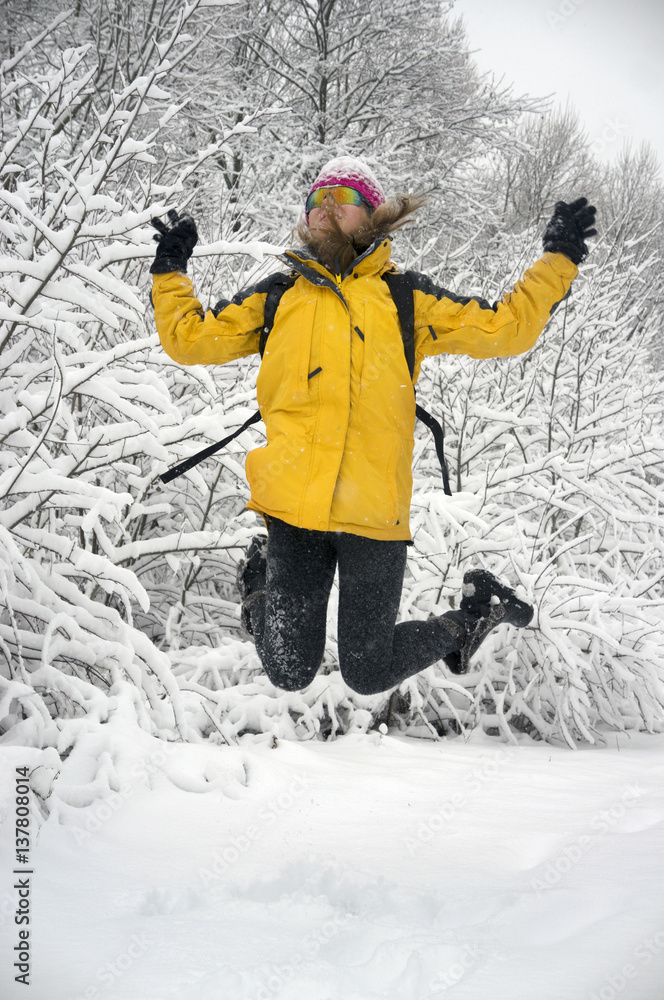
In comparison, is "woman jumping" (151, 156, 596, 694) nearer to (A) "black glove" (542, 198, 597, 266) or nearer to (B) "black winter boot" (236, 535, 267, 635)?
(A) "black glove" (542, 198, 597, 266)

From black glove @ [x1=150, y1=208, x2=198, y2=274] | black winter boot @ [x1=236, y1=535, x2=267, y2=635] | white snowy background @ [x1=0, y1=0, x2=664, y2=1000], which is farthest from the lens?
black winter boot @ [x1=236, y1=535, x2=267, y2=635]

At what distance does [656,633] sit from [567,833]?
1.77 metres

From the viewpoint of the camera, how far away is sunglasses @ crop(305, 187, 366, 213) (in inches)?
78.4

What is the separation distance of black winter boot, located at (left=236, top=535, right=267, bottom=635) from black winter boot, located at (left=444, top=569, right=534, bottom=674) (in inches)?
28.1

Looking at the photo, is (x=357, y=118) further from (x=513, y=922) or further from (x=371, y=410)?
(x=513, y=922)

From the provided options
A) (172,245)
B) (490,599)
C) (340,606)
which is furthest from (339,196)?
(490,599)

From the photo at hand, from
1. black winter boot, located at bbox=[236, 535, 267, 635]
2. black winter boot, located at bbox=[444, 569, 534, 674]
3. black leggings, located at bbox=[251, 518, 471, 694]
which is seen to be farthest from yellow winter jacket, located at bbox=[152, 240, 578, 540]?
black winter boot, located at bbox=[444, 569, 534, 674]

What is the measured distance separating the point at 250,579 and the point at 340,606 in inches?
20.6

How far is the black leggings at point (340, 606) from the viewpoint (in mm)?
1953

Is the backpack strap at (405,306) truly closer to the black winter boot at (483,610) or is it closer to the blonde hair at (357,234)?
the blonde hair at (357,234)

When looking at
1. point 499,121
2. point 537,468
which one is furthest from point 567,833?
point 499,121

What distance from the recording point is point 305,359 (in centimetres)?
184

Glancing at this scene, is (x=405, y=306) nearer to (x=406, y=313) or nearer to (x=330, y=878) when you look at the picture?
(x=406, y=313)

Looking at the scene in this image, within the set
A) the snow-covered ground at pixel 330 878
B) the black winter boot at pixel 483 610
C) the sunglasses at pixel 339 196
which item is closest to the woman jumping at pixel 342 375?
the sunglasses at pixel 339 196
